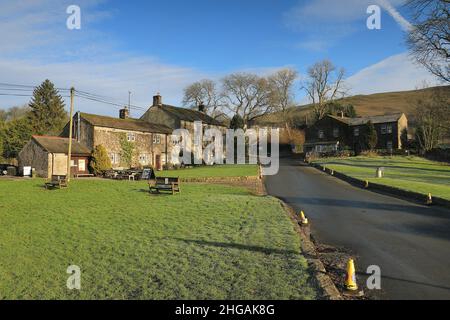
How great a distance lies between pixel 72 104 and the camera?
30.1 m

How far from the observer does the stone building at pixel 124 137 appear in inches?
1634

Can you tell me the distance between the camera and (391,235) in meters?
10.5

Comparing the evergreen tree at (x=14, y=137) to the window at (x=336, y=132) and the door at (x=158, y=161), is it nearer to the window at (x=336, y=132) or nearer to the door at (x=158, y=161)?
the door at (x=158, y=161)

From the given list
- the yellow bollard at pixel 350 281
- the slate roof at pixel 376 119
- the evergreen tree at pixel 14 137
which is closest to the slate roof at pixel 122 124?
the evergreen tree at pixel 14 137

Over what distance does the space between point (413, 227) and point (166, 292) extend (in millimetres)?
8679

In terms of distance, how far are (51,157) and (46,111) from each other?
35771mm

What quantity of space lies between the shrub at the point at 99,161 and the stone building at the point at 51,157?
3.46 feet

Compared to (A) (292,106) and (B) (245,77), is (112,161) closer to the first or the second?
(B) (245,77)

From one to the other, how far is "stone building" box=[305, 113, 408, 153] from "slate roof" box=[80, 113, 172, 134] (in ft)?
97.9

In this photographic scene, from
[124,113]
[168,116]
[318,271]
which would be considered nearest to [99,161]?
[124,113]

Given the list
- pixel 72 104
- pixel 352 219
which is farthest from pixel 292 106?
pixel 352 219

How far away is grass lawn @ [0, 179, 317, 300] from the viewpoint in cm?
639

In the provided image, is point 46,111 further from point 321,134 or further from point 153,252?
point 153,252

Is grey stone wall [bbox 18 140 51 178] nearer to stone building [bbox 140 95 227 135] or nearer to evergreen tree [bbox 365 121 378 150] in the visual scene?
stone building [bbox 140 95 227 135]
